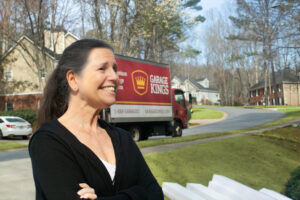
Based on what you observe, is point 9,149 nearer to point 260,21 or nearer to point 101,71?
point 101,71

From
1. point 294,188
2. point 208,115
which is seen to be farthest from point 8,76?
point 294,188

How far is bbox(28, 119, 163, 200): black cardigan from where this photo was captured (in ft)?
4.96

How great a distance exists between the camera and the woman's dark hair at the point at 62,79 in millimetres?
1789

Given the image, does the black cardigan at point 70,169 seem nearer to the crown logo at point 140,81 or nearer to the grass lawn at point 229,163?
the grass lawn at point 229,163

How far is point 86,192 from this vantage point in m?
1.55

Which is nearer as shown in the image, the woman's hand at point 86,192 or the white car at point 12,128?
the woman's hand at point 86,192

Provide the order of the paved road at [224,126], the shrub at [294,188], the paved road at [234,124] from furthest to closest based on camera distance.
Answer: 1. the paved road at [234,124]
2. the paved road at [224,126]
3. the shrub at [294,188]

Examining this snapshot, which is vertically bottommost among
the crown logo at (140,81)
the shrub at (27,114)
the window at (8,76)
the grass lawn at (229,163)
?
the grass lawn at (229,163)

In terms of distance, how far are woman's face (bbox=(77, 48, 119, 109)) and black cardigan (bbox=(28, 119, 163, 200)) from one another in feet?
0.77

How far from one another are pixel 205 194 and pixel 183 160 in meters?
4.86

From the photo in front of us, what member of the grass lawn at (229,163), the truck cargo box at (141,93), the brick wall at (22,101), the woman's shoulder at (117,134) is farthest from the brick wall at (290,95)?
the woman's shoulder at (117,134)

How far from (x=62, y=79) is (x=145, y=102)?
13.1 meters

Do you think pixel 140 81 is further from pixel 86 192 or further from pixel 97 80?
pixel 86 192

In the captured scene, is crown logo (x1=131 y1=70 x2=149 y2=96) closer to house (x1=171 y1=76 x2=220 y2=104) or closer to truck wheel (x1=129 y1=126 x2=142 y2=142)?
truck wheel (x1=129 y1=126 x2=142 y2=142)
